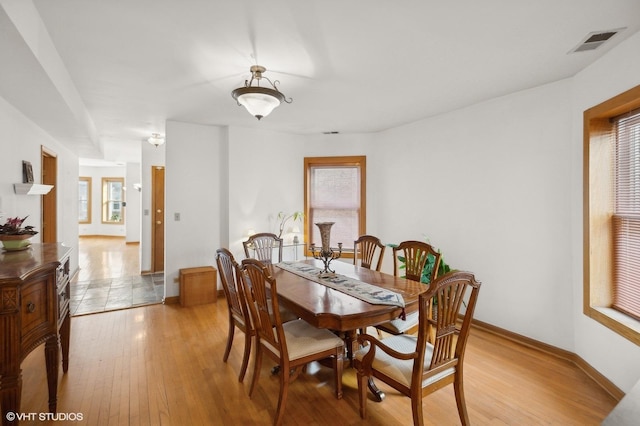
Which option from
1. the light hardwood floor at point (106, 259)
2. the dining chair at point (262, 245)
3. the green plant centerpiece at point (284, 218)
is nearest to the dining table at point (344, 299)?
the dining chair at point (262, 245)

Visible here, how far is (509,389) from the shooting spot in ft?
8.00

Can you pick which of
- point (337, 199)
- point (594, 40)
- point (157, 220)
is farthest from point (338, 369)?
point (157, 220)

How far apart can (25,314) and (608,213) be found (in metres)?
4.16

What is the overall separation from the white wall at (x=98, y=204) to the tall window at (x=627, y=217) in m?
12.7

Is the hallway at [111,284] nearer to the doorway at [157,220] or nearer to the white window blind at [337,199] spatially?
the doorway at [157,220]

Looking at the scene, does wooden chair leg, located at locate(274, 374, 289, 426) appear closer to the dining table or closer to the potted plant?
the dining table

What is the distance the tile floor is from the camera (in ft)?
14.1

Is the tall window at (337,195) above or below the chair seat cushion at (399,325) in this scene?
above

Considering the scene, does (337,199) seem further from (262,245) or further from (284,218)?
(262,245)

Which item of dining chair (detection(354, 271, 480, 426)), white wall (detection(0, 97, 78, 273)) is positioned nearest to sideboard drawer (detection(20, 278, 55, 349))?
white wall (detection(0, 97, 78, 273))

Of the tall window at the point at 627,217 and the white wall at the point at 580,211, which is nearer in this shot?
the white wall at the point at 580,211

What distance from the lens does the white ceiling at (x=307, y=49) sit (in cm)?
194

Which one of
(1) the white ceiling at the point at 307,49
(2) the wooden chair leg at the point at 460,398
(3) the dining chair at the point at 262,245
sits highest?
(1) the white ceiling at the point at 307,49

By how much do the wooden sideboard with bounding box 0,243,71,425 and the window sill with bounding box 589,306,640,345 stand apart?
378 cm
